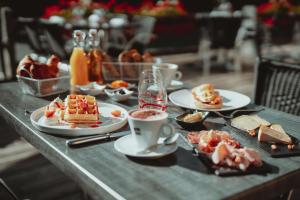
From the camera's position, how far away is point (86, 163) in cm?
89

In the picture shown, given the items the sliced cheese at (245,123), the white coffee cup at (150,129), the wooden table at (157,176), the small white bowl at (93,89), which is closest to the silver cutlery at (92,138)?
the wooden table at (157,176)

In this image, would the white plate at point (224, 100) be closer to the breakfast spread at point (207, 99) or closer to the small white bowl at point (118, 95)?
the breakfast spread at point (207, 99)

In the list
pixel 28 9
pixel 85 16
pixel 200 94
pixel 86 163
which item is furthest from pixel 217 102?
pixel 28 9

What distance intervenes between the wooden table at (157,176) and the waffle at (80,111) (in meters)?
0.09

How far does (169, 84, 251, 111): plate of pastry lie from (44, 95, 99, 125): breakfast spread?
0.34 metres

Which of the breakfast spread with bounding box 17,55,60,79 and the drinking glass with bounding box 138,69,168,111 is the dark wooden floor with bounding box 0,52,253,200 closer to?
the breakfast spread with bounding box 17,55,60,79

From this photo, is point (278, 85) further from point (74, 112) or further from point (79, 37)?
point (74, 112)

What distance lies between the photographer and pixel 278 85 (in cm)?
175

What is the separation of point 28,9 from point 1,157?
20.7ft

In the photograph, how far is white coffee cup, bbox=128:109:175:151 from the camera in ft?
2.88

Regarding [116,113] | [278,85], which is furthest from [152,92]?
[278,85]

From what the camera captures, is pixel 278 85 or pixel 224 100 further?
pixel 278 85

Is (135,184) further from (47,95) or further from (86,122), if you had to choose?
(47,95)

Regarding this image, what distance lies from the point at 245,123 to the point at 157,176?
0.42 m
